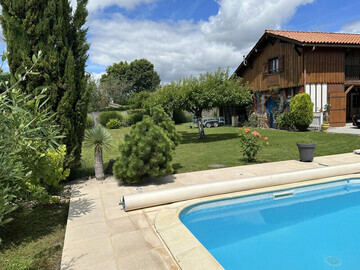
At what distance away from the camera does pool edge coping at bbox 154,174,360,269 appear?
120 inches

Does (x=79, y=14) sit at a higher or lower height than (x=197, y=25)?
lower

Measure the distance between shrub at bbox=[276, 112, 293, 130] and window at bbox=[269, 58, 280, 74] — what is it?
3687 mm

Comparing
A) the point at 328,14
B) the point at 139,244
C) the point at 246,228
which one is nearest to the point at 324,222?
the point at 246,228

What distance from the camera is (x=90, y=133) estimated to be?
267 inches

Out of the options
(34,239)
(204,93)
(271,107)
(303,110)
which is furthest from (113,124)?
(34,239)

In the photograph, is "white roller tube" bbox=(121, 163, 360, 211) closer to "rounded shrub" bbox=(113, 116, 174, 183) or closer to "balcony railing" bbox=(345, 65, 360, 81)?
"rounded shrub" bbox=(113, 116, 174, 183)

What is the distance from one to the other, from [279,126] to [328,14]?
7942 millimetres

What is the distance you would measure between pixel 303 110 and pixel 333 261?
13.9 m

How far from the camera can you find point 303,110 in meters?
16.1

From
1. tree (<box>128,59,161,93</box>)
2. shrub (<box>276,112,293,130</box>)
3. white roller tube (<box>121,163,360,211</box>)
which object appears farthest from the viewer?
tree (<box>128,59,161,93</box>)

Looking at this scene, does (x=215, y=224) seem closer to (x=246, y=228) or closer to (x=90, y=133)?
(x=246, y=228)

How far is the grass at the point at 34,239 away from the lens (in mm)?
3213

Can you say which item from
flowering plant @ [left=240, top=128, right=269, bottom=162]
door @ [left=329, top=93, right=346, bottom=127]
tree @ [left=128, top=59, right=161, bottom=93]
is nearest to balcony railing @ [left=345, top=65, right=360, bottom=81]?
door @ [left=329, top=93, right=346, bottom=127]

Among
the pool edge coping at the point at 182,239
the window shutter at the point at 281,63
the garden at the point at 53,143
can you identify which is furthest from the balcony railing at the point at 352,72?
the pool edge coping at the point at 182,239
